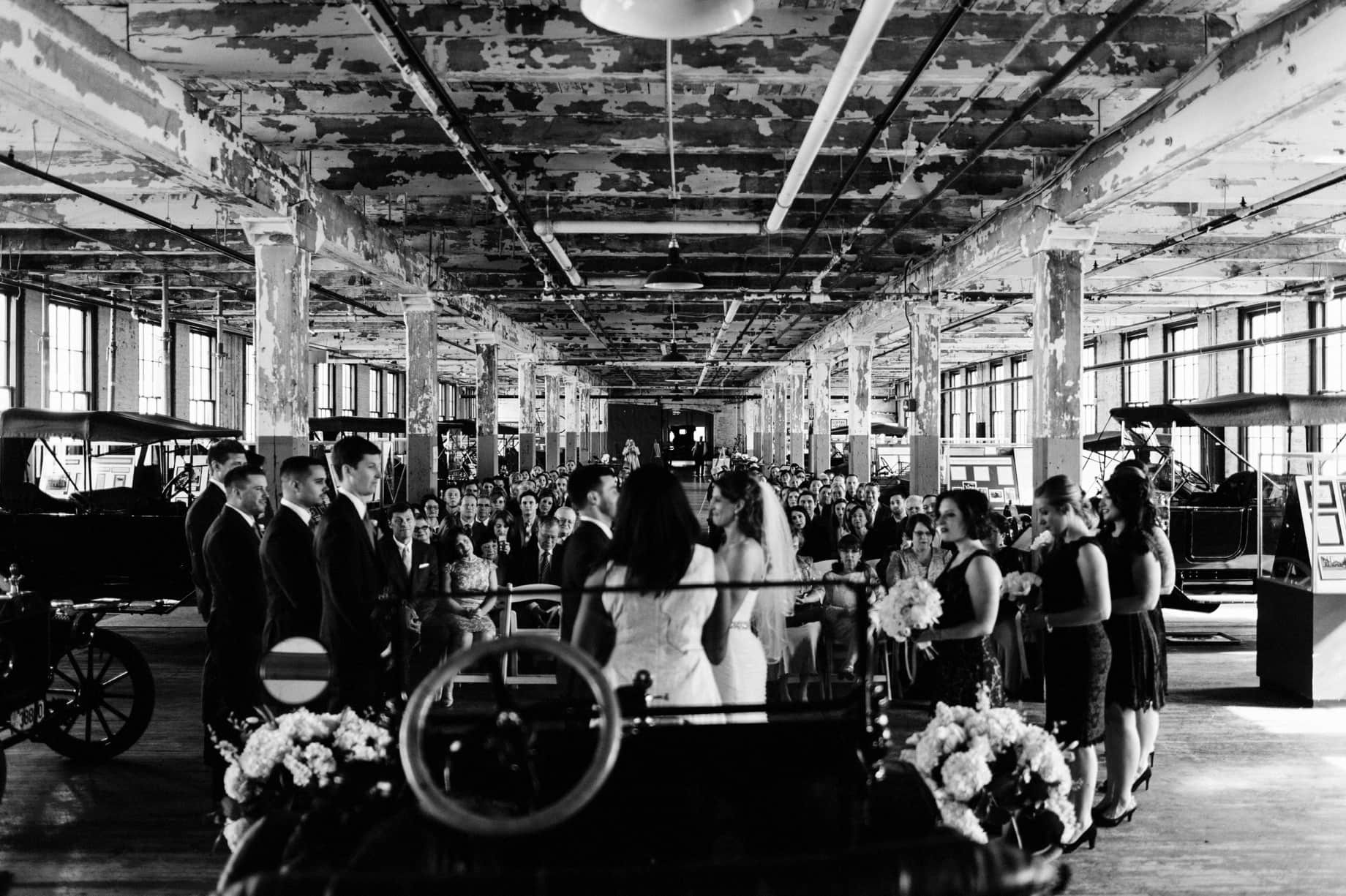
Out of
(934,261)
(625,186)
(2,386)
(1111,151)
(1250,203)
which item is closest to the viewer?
(1111,151)

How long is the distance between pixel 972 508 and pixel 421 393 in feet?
39.5

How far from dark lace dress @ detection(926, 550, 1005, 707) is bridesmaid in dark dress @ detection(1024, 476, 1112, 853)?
0.97ft

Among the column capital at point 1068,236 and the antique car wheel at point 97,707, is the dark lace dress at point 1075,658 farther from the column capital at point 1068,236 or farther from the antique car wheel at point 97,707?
the column capital at point 1068,236

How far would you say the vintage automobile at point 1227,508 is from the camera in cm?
1086

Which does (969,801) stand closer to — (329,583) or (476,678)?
(329,583)

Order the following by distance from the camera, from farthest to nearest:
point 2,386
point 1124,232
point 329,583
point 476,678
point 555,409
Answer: point 555,409, point 2,386, point 1124,232, point 476,678, point 329,583

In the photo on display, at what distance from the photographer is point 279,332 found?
412 inches

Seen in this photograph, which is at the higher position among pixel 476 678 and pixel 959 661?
pixel 959 661

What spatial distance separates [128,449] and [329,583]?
641 inches

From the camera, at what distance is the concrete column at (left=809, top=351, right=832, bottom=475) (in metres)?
27.3

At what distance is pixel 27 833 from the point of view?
542cm

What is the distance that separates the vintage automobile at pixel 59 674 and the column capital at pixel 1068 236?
9014 millimetres

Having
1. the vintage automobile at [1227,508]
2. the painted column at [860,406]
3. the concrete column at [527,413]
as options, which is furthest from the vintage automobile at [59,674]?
the concrete column at [527,413]

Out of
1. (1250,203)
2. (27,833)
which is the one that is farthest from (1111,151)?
(27,833)
